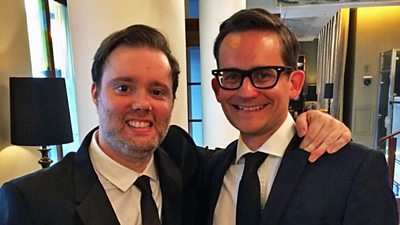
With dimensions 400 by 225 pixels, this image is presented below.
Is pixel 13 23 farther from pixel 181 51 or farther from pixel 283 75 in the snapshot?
pixel 283 75

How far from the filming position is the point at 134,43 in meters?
1.08

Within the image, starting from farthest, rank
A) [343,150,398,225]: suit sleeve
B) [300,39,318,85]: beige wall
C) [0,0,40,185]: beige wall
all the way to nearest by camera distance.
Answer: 1. [300,39,318,85]: beige wall
2. [0,0,40,185]: beige wall
3. [343,150,398,225]: suit sleeve

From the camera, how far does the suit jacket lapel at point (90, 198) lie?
97cm

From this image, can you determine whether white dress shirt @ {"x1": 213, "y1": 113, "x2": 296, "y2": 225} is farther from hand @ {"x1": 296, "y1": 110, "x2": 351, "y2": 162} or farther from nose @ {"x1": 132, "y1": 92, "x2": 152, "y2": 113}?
nose @ {"x1": 132, "y1": 92, "x2": 152, "y2": 113}

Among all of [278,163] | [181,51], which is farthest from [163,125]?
[181,51]

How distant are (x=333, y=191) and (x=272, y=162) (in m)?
0.22

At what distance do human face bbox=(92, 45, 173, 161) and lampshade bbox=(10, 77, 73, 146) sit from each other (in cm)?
128

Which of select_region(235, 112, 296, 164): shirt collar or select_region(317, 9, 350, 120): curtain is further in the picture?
select_region(317, 9, 350, 120): curtain

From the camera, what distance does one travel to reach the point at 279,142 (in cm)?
110

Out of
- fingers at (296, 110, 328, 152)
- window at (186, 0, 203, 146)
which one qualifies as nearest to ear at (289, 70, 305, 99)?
fingers at (296, 110, 328, 152)

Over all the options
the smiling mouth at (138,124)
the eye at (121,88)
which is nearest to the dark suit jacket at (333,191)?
the smiling mouth at (138,124)

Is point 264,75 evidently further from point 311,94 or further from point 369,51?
point 311,94

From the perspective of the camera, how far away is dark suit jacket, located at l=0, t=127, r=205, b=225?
2.99ft

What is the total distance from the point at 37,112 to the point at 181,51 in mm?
1497
